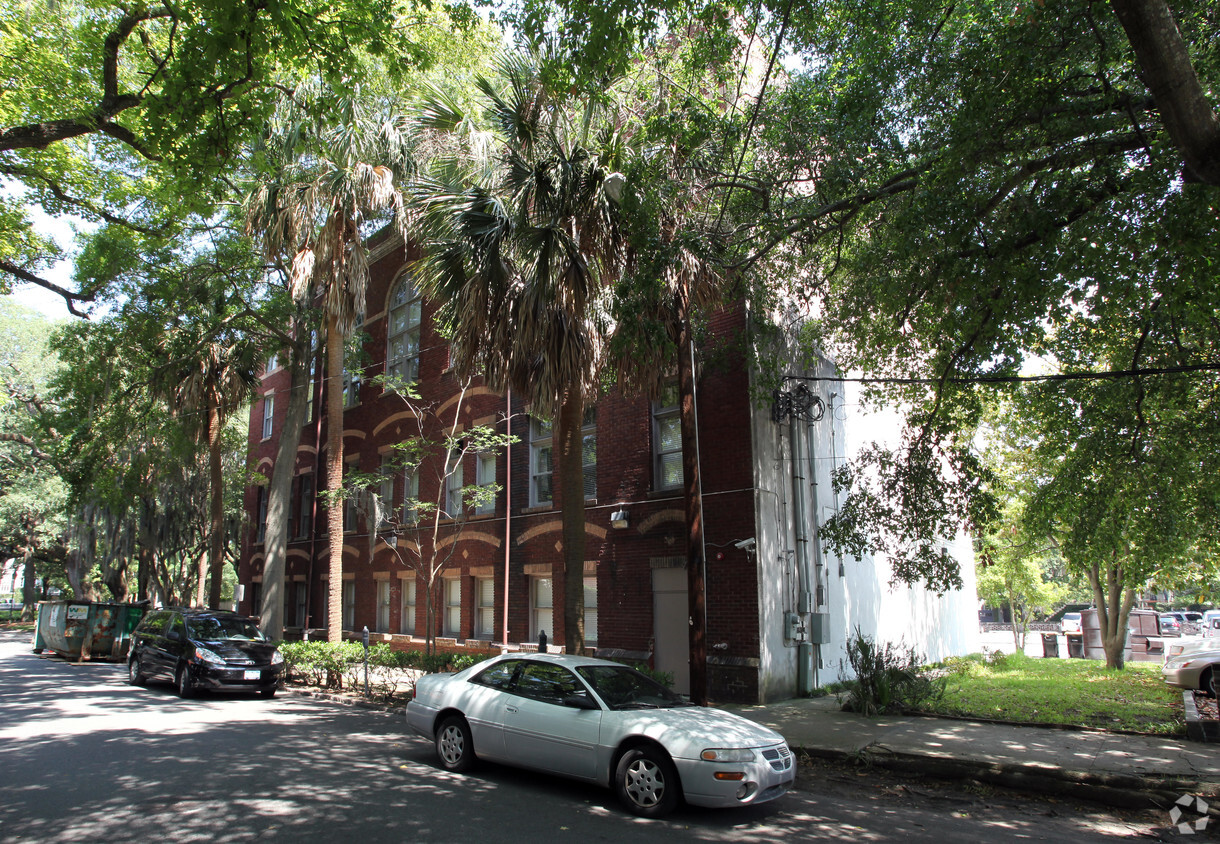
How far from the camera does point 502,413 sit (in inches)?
728

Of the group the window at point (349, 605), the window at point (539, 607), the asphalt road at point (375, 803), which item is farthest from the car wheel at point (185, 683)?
the window at point (349, 605)

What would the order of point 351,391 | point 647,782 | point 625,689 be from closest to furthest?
point 647,782
point 625,689
point 351,391

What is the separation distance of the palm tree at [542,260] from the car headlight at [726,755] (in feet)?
15.3

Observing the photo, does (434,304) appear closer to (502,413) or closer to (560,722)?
(502,413)

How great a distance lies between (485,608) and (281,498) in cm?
621

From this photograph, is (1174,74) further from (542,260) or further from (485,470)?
(485,470)

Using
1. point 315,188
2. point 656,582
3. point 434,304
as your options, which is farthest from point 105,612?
point 656,582

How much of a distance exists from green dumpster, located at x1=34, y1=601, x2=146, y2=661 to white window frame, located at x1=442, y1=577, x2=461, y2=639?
1109 cm

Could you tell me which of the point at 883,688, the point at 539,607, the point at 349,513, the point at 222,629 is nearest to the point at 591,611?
the point at 539,607

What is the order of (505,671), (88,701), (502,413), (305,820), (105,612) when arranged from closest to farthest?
(305,820)
(505,671)
(88,701)
(502,413)
(105,612)

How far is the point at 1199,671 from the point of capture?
12.0 metres

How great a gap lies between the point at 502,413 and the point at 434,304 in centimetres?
476

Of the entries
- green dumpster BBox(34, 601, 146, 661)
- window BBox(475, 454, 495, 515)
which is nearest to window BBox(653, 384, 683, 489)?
window BBox(475, 454, 495, 515)

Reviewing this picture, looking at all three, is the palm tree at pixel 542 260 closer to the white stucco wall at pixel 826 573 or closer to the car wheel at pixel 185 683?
the white stucco wall at pixel 826 573
